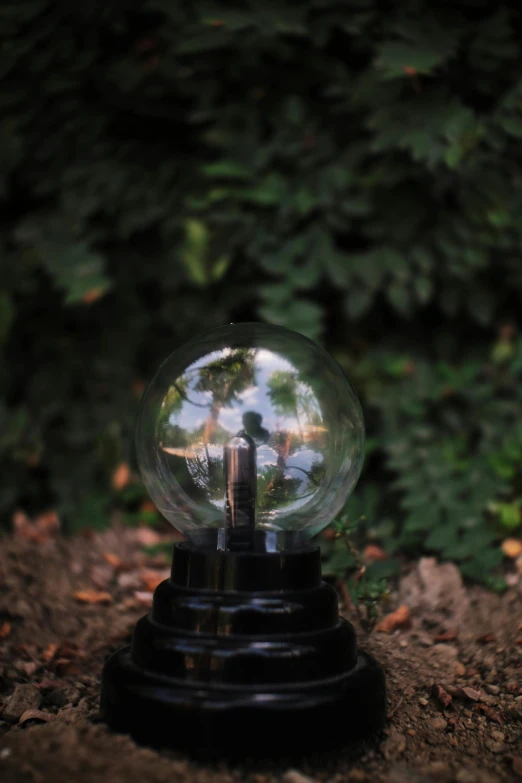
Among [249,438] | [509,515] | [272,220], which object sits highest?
[272,220]

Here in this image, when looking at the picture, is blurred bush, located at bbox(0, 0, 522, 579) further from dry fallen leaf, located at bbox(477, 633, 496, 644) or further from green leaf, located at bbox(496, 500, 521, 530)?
dry fallen leaf, located at bbox(477, 633, 496, 644)

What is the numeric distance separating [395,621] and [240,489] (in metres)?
0.77

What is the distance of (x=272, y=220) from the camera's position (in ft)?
9.63

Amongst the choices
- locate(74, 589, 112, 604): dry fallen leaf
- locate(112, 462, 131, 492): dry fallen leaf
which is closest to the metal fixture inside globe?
locate(74, 589, 112, 604): dry fallen leaf

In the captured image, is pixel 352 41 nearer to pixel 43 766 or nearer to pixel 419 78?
pixel 419 78

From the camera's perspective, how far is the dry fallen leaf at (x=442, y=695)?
161 cm

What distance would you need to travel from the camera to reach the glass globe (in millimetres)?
1534

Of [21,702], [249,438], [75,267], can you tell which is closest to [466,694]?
[249,438]

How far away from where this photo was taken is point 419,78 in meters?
2.74

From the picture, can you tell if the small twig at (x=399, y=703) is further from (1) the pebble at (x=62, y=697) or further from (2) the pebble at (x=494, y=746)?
(1) the pebble at (x=62, y=697)

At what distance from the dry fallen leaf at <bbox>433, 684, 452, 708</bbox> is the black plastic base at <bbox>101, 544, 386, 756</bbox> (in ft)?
0.63

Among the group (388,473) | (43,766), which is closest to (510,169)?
(388,473)

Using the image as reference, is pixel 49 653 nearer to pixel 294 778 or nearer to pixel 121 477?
pixel 294 778

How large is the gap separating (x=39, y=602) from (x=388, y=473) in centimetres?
142
